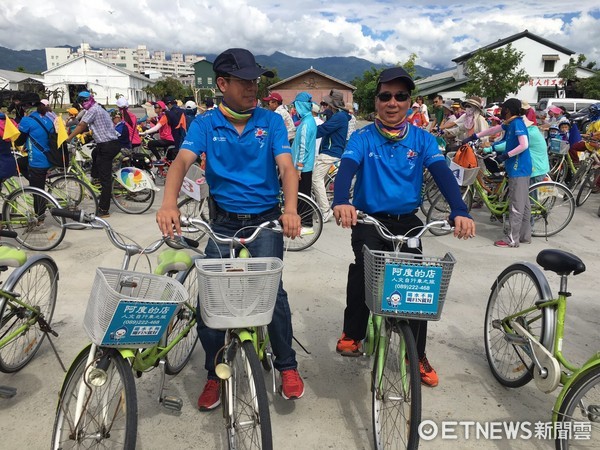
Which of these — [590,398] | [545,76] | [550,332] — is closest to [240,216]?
[550,332]

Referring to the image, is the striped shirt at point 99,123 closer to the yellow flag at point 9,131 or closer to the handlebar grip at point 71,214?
the yellow flag at point 9,131

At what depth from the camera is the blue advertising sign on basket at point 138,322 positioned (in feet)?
6.06

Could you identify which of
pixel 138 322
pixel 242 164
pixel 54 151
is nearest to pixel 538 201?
pixel 242 164

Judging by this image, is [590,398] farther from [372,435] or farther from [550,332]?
[372,435]

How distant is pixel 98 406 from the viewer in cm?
206

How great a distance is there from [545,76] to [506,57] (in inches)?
765

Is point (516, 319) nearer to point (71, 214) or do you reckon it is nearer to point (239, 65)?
point (239, 65)

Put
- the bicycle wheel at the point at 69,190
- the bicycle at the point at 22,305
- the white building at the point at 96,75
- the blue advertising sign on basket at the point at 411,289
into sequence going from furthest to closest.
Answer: the white building at the point at 96,75, the bicycle wheel at the point at 69,190, the bicycle at the point at 22,305, the blue advertising sign on basket at the point at 411,289

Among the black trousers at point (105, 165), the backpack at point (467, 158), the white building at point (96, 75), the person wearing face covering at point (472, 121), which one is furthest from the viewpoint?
the white building at point (96, 75)

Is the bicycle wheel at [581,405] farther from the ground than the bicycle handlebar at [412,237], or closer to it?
closer to it

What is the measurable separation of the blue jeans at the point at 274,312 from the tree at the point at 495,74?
36.0m

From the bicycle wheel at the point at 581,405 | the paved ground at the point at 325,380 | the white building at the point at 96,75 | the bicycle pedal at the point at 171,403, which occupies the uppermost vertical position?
the white building at the point at 96,75

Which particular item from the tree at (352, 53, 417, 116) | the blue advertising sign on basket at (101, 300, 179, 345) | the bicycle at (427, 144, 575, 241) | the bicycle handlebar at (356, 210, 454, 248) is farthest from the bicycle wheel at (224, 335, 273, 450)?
the tree at (352, 53, 417, 116)

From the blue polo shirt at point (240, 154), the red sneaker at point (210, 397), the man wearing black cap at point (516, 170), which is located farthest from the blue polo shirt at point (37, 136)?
the man wearing black cap at point (516, 170)
